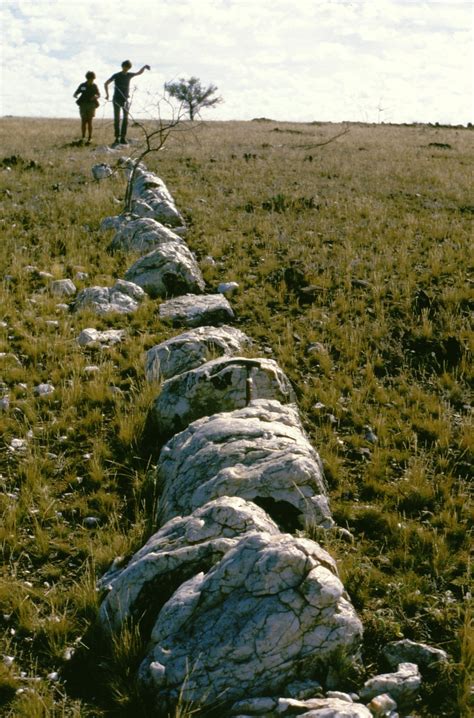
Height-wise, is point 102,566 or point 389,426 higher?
point 389,426

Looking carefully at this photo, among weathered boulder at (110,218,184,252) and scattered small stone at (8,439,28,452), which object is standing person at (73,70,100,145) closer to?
weathered boulder at (110,218,184,252)

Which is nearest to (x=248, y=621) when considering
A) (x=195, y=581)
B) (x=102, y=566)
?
(x=195, y=581)

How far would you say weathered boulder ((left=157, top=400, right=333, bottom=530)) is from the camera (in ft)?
14.7

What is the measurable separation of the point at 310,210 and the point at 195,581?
1269 cm

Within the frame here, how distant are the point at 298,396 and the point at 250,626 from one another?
4441 millimetres

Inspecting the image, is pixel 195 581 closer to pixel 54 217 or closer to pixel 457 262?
pixel 457 262

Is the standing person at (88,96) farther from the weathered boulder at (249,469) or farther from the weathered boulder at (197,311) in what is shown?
the weathered boulder at (249,469)

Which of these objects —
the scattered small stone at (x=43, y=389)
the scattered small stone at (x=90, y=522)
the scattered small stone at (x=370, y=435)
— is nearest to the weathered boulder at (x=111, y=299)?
the scattered small stone at (x=43, y=389)

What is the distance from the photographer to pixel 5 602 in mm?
4227

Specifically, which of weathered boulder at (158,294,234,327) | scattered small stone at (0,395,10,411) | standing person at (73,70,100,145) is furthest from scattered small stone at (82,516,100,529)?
standing person at (73,70,100,145)

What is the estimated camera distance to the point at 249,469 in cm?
461

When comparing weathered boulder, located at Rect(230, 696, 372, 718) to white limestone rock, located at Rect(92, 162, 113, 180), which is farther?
white limestone rock, located at Rect(92, 162, 113, 180)

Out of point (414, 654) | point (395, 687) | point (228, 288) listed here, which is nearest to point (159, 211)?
point (228, 288)

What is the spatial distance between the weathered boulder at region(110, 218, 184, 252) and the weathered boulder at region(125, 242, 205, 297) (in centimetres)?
103
